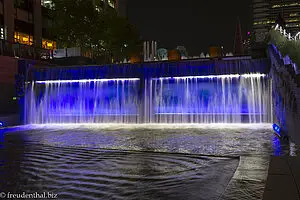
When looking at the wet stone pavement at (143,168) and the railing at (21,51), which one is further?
the railing at (21,51)

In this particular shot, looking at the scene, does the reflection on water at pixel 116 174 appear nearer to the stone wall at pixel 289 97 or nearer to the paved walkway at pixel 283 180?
the paved walkway at pixel 283 180

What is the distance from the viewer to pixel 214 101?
1953cm

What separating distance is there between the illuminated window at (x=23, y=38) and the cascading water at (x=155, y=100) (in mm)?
25191

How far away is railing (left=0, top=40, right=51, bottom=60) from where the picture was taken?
25891 mm

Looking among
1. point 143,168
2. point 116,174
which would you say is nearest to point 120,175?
point 116,174

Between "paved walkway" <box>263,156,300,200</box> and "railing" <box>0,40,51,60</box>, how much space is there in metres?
24.2

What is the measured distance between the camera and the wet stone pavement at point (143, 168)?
210 inches

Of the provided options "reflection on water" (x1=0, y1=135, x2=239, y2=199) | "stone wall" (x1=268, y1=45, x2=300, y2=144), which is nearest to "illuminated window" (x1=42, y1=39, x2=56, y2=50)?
"stone wall" (x1=268, y1=45, x2=300, y2=144)

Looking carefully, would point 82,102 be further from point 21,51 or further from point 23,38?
point 23,38

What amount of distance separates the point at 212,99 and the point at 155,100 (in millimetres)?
3383

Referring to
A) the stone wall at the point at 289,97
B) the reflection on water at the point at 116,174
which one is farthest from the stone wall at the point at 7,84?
the stone wall at the point at 289,97

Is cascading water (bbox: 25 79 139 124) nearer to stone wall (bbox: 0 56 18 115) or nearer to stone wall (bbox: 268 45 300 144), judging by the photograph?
stone wall (bbox: 0 56 18 115)

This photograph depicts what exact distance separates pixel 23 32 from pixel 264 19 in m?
162

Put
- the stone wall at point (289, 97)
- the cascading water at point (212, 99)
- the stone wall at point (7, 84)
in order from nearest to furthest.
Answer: the stone wall at point (289, 97), the cascading water at point (212, 99), the stone wall at point (7, 84)
